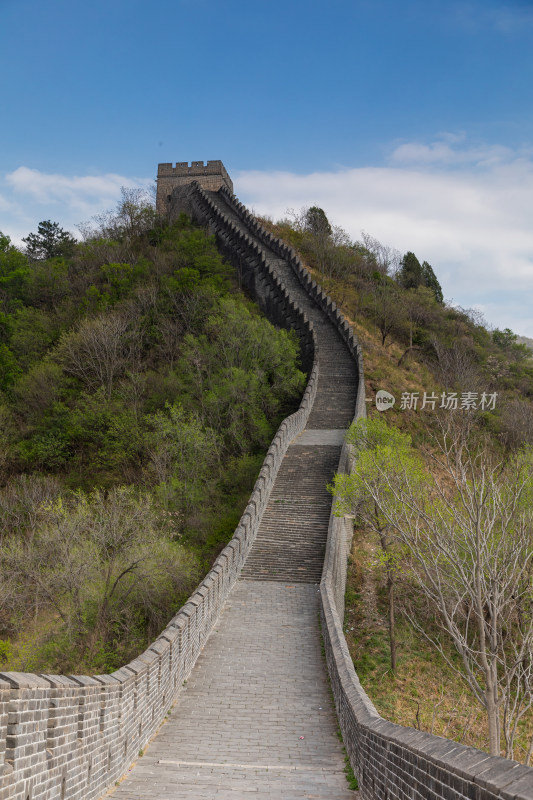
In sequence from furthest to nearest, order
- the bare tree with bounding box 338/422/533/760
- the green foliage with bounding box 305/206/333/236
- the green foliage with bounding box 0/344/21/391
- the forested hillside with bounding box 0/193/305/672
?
the green foliage with bounding box 305/206/333/236, the green foliage with bounding box 0/344/21/391, the forested hillside with bounding box 0/193/305/672, the bare tree with bounding box 338/422/533/760

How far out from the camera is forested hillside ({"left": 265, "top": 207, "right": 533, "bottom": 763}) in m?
10.6

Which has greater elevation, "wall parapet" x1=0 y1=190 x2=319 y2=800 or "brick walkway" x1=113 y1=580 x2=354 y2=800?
"wall parapet" x1=0 y1=190 x2=319 y2=800

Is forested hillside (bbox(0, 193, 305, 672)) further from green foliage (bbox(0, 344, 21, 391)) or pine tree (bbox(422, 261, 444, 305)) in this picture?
pine tree (bbox(422, 261, 444, 305))

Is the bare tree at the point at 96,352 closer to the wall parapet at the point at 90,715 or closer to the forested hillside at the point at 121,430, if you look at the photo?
the forested hillside at the point at 121,430

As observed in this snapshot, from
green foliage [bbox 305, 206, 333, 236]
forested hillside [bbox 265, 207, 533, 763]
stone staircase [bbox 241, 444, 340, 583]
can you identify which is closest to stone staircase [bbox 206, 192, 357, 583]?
stone staircase [bbox 241, 444, 340, 583]

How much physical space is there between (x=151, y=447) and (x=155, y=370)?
896cm

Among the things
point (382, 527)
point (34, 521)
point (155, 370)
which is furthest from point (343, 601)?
point (155, 370)

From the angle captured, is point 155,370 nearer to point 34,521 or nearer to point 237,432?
point 237,432

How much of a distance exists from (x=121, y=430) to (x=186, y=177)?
34.0 m

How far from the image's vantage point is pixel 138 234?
56.6m

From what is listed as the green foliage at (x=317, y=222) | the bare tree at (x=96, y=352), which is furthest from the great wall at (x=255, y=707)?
the green foliage at (x=317, y=222)

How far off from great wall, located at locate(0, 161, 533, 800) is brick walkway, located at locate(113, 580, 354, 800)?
0.03 m

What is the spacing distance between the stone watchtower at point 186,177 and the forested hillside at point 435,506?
649 cm

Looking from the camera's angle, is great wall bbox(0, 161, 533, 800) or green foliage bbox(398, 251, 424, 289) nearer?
great wall bbox(0, 161, 533, 800)
